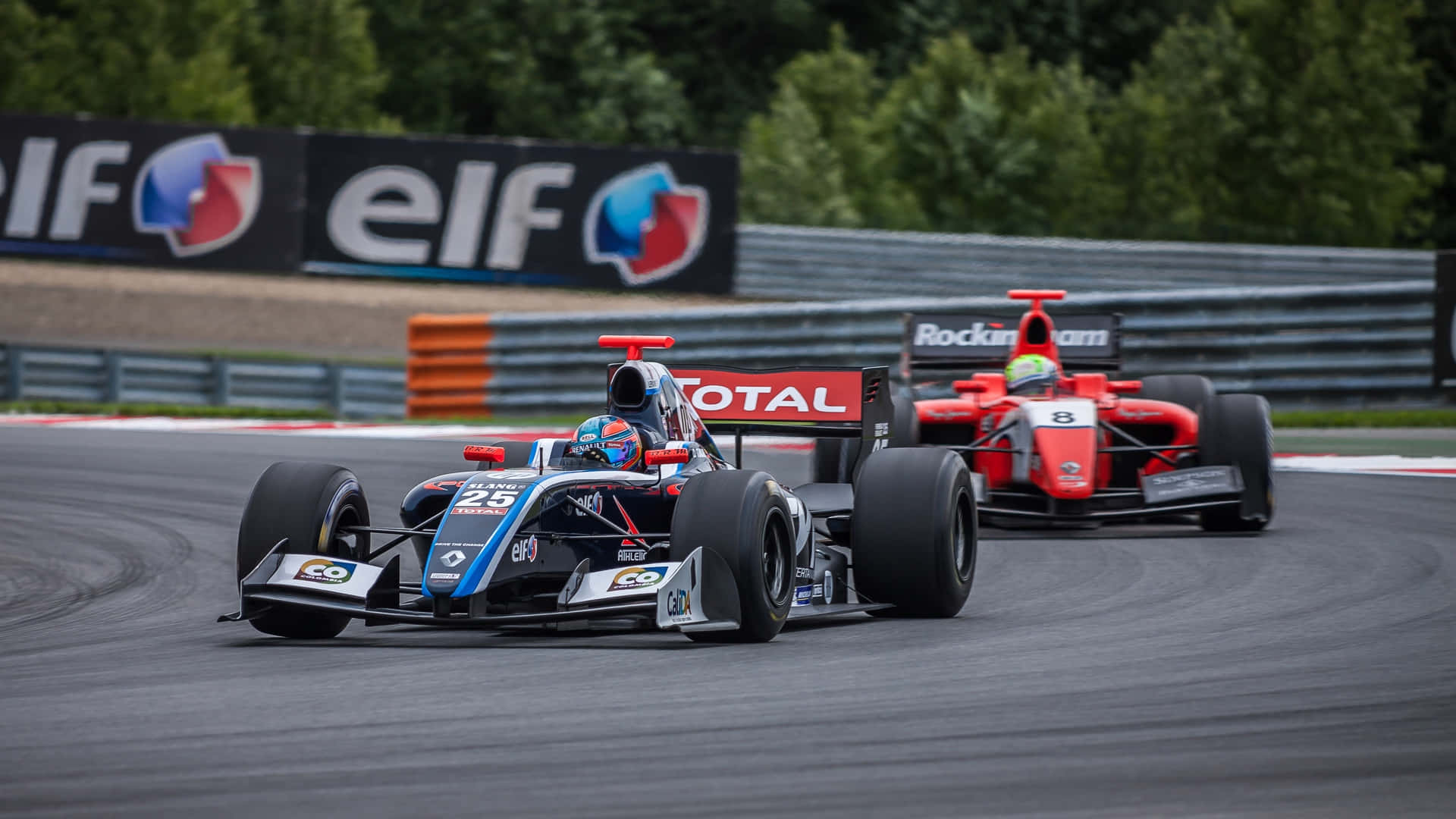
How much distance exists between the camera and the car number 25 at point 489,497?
8.36 meters

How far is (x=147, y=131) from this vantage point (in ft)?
84.7

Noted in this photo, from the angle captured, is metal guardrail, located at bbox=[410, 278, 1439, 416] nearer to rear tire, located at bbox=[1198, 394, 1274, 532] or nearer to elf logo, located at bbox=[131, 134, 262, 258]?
rear tire, located at bbox=[1198, 394, 1274, 532]

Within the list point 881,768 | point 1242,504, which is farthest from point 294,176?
point 881,768

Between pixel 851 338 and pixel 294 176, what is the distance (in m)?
8.72

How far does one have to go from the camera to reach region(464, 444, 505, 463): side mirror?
938 centimetres

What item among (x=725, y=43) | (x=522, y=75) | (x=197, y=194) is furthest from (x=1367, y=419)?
(x=725, y=43)

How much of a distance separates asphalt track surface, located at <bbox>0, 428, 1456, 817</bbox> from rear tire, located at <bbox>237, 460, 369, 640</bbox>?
134 mm

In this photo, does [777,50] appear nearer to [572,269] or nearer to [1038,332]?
[572,269]

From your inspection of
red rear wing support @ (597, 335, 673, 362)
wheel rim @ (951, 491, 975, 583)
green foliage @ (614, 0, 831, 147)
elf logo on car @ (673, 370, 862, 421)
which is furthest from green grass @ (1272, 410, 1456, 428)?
green foliage @ (614, 0, 831, 147)

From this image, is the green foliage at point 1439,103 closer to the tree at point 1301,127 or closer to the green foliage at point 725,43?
the tree at point 1301,127

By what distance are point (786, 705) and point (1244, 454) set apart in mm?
6864

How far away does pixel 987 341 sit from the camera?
48.4 ft

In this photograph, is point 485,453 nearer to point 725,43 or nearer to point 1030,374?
point 1030,374

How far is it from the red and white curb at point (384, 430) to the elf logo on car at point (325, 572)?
371 inches
